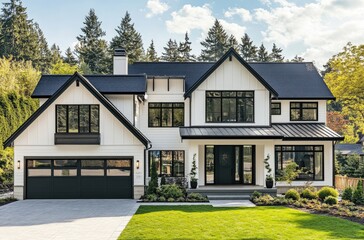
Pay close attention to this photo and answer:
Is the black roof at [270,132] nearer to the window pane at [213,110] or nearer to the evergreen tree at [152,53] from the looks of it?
the window pane at [213,110]

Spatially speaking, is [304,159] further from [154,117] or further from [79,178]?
[79,178]

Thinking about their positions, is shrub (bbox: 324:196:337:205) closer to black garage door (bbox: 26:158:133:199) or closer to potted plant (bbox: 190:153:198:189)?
potted plant (bbox: 190:153:198:189)

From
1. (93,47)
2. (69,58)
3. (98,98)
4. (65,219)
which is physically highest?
(93,47)

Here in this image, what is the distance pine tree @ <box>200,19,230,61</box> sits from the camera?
6225 centimetres

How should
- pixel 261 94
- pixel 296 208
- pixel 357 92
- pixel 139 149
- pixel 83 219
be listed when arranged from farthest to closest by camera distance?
pixel 357 92
pixel 261 94
pixel 139 149
pixel 296 208
pixel 83 219

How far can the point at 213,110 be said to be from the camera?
20.9 meters

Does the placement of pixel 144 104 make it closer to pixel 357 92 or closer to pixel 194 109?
pixel 194 109

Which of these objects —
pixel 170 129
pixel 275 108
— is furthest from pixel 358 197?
pixel 170 129

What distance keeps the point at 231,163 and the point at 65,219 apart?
35.6ft

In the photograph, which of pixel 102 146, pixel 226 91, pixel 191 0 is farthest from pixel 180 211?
pixel 191 0

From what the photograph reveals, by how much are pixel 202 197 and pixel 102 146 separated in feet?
19.4

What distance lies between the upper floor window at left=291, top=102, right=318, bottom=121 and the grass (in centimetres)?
903

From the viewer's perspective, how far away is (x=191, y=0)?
2400 cm

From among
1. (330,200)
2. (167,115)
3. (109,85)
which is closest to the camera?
(330,200)
